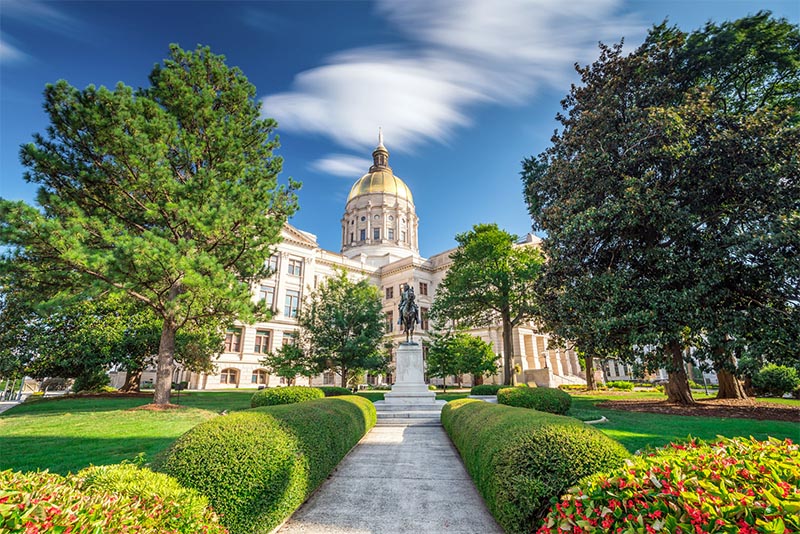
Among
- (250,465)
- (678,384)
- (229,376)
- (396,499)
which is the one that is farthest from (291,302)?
(250,465)

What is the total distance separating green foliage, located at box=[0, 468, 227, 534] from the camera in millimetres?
1958

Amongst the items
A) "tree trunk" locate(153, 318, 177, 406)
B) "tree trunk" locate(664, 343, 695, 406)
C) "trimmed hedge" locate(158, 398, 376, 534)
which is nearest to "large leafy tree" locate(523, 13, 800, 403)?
"tree trunk" locate(664, 343, 695, 406)

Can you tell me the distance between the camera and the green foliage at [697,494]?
215 cm

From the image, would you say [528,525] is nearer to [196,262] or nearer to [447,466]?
[447,466]

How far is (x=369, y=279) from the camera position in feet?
136

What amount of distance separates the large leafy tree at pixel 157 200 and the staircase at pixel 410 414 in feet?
22.2

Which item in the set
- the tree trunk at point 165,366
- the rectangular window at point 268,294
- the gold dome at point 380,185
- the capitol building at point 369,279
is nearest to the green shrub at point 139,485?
the tree trunk at point 165,366

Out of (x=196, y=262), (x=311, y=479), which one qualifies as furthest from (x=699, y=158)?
(x=196, y=262)

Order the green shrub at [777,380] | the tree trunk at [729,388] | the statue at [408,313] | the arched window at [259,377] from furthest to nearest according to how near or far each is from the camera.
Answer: the arched window at [259,377]
the green shrub at [777,380]
the statue at [408,313]
the tree trunk at [729,388]

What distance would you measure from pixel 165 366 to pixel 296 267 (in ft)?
111

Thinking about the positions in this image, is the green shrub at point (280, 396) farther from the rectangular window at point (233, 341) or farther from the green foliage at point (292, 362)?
the rectangular window at point (233, 341)

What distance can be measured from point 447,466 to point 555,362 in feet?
156

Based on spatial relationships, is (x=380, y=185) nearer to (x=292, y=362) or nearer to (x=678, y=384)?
(x=292, y=362)

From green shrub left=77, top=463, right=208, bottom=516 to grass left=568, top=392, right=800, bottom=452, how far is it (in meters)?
7.90
